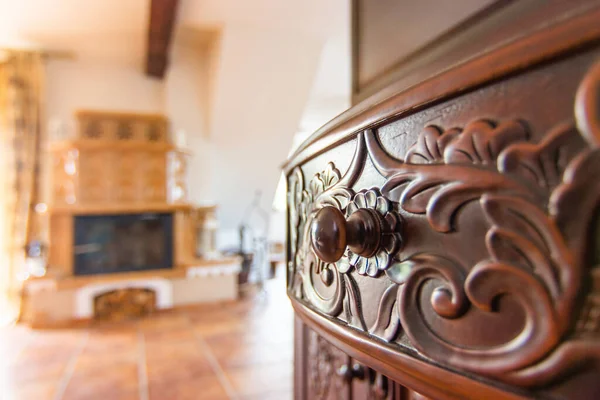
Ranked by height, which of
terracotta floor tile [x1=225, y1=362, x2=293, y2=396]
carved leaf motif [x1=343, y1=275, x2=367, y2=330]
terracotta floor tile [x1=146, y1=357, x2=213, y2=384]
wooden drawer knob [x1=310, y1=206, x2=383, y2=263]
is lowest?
terracotta floor tile [x1=146, y1=357, x2=213, y2=384]

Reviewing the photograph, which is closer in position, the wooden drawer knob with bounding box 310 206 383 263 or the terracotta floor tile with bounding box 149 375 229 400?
the wooden drawer knob with bounding box 310 206 383 263

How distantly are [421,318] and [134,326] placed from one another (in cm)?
292

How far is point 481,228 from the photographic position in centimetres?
19

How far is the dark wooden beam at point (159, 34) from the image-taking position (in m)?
2.33

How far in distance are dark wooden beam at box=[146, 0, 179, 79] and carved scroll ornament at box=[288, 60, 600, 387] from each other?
2.59 meters

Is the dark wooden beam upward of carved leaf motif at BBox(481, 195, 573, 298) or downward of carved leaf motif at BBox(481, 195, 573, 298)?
upward

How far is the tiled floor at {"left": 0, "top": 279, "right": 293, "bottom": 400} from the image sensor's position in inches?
65.8

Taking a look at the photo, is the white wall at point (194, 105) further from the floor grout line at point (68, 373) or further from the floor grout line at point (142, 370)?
the floor grout line at point (68, 373)

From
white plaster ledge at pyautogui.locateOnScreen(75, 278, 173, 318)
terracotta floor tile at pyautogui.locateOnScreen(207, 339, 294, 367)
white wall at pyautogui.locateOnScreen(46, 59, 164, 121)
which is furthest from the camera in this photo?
white wall at pyautogui.locateOnScreen(46, 59, 164, 121)

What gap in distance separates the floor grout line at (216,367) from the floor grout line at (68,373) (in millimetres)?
692

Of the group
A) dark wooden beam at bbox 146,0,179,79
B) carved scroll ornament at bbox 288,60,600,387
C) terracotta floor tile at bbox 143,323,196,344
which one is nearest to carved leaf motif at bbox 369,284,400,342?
carved scroll ornament at bbox 288,60,600,387

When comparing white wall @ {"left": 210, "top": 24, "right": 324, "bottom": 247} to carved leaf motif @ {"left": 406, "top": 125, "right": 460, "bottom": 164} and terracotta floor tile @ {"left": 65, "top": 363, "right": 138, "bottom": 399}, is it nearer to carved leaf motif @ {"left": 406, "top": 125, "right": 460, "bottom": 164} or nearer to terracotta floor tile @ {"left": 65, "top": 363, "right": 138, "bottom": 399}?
terracotta floor tile @ {"left": 65, "top": 363, "right": 138, "bottom": 399}

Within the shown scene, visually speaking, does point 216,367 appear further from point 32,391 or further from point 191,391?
point 32,391

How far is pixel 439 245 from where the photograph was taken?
218 mm
